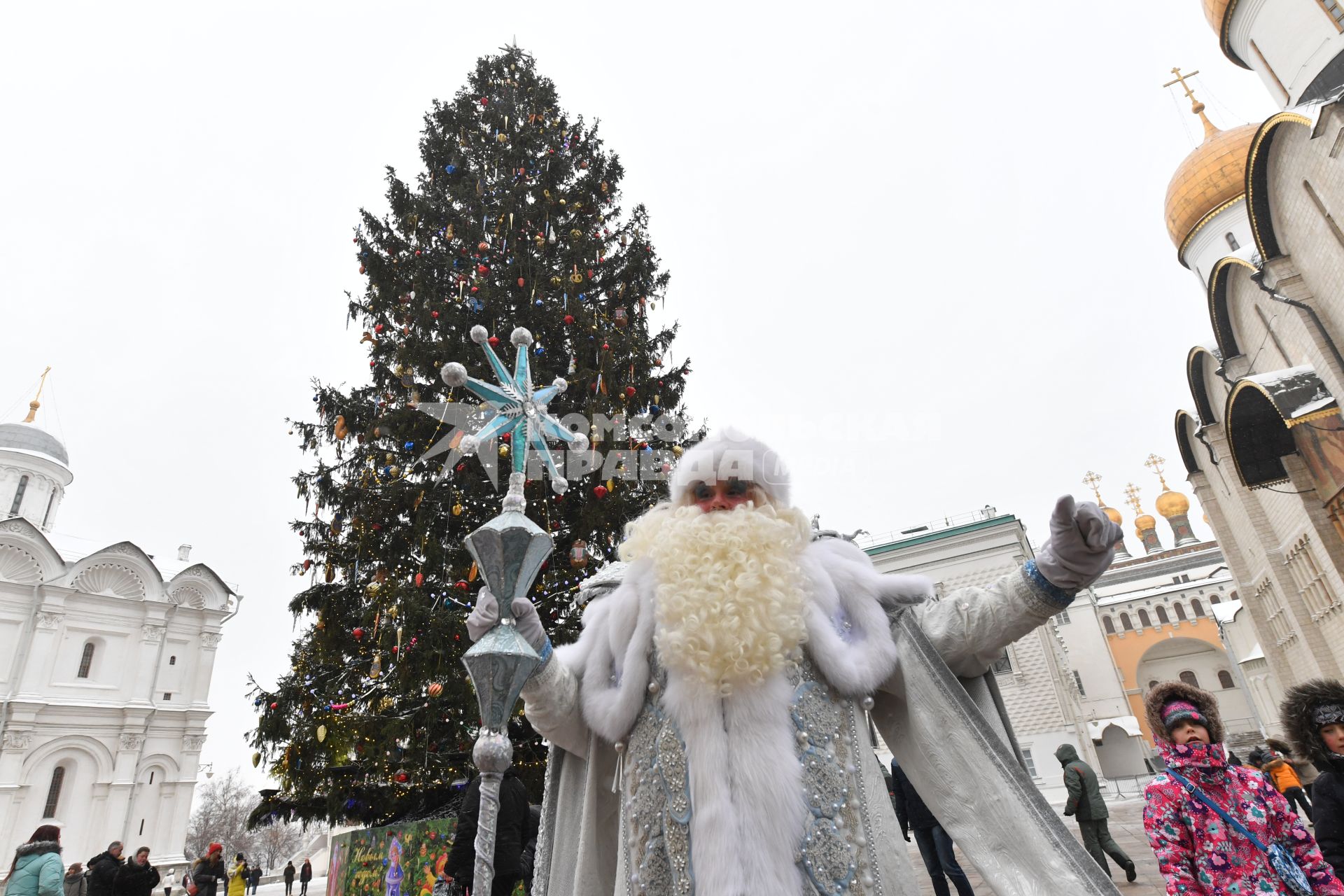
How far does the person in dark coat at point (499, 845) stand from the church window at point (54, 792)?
29.7 m

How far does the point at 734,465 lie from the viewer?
2752 mm

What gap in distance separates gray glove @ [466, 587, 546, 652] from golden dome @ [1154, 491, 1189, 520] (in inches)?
2662

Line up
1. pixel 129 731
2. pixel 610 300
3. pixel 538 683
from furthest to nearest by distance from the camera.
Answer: pixel 129 731 → pixel 610 300 → pixel 538 683

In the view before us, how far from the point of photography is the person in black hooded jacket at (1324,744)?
289cm

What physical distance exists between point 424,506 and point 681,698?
569 cm

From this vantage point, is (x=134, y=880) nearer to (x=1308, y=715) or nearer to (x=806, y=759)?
(x=806, y=759)

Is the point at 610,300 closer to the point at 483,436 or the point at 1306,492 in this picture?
the point at 483,436

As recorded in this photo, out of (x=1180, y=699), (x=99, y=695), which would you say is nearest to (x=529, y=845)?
(x=1180, y=699)

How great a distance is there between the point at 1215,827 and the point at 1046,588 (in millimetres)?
1666

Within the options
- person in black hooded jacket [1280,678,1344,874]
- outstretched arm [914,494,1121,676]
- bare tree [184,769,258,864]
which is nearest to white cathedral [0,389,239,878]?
bare tree [184,769,258,864]

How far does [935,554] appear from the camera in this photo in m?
23.5

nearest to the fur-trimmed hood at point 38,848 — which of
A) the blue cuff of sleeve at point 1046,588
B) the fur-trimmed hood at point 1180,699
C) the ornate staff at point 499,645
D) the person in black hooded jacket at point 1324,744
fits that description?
the ornate staff at point 499,645

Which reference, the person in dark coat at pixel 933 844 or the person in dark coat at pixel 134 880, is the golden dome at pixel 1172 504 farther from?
the person in dark coat at pixel 134 880

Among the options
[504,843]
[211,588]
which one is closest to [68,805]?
[211,588]
